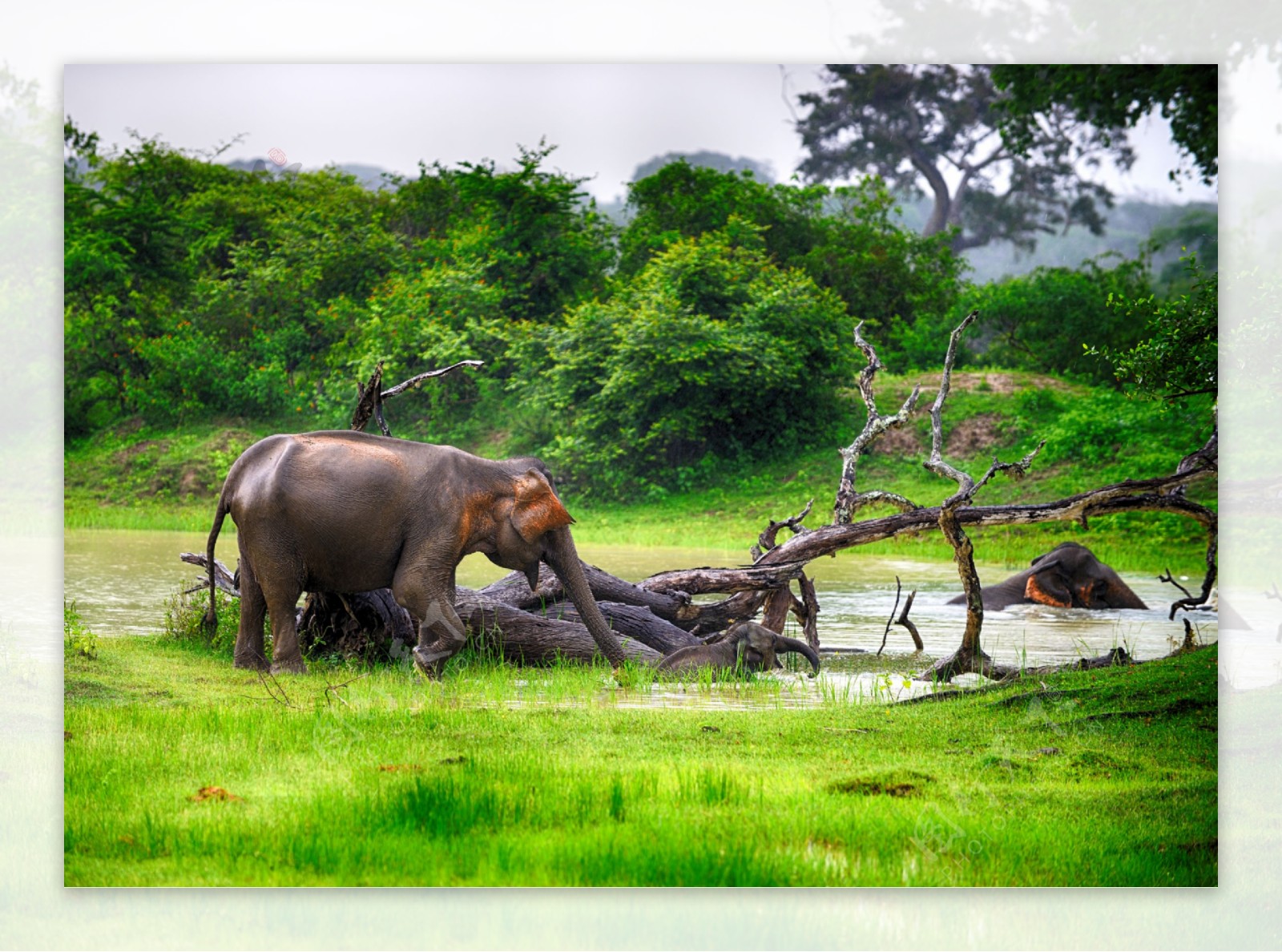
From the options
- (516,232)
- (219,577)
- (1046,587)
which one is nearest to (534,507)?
(219,577)

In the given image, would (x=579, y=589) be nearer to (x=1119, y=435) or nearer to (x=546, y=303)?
(x=546, y=303)

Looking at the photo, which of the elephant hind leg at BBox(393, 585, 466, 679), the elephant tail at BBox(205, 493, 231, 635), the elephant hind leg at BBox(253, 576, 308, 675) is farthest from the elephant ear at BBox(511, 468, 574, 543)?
the elephant tail at BBox(205, 493, 231, 635)

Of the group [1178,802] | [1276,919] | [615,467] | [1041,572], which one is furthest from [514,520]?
[1041,572]

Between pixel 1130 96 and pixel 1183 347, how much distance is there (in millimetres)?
1367

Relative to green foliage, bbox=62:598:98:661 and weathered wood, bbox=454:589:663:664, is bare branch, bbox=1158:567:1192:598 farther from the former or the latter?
green foliage, bbox=62:598:98:661

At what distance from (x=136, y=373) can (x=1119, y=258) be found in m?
6.04

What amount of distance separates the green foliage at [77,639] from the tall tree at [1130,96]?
576 cm

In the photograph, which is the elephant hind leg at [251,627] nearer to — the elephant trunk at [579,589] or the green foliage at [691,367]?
the elephant trunk at [579,589]

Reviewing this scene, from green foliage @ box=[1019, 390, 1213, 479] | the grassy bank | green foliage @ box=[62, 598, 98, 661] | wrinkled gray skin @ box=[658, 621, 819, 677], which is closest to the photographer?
green foliage @ box=[62, 598, 98, 661]

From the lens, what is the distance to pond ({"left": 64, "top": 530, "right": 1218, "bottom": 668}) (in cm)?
853

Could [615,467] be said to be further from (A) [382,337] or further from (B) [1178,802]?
(B) [1178,802]

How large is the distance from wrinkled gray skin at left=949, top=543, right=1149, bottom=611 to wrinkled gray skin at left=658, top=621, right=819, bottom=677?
110 inches

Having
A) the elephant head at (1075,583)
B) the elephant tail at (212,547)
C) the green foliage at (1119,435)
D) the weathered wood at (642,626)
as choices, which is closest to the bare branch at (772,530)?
the weathered wood at (642,626)

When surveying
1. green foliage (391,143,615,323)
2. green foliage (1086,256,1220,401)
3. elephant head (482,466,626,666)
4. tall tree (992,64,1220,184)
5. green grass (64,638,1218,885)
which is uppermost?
tall tree (992,64,1220,184)
